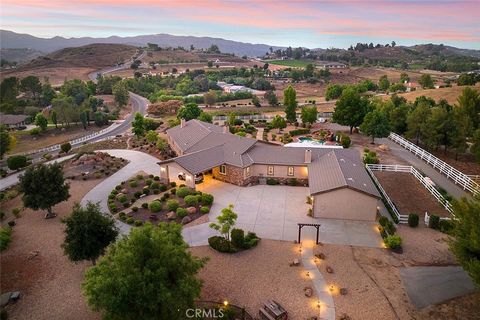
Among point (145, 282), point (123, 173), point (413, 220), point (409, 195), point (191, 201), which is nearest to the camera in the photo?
point (145, 282)

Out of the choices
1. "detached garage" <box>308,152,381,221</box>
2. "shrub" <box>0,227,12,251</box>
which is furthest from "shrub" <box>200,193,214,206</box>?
"shrub" <box>0,227,12,251</box>

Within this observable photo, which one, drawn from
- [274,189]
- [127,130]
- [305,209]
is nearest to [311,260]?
[305,209]

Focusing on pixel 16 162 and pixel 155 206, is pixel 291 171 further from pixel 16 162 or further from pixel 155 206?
pixel 16 162

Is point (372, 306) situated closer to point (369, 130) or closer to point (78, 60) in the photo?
point (369, 130)

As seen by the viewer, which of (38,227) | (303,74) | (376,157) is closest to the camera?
(38,227)

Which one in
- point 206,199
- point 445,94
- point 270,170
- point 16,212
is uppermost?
point 445,94

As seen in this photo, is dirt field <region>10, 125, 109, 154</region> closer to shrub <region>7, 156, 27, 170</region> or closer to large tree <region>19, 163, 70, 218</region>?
shrub <region>7, 156, 27, 170</region>

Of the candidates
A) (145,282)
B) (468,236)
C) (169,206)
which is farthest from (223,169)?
(468,236)
